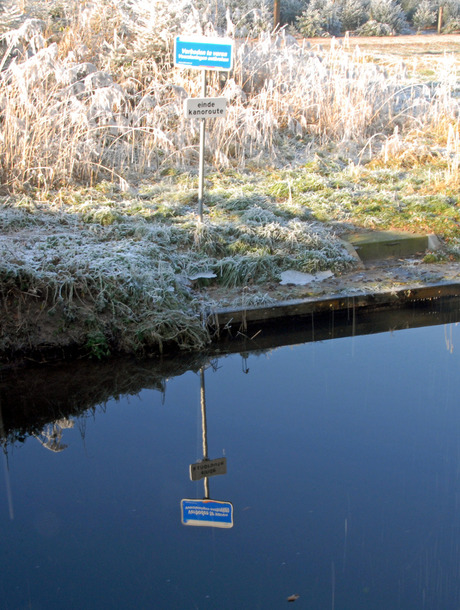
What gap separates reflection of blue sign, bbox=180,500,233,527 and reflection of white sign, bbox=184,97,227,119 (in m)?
4.58

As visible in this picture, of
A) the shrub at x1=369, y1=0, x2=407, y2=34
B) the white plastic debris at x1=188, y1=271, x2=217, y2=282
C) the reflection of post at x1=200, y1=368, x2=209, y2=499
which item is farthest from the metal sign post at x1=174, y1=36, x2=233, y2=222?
the shrub at x1=369, y1=0, x2=407, y2=34

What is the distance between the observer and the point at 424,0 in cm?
2850

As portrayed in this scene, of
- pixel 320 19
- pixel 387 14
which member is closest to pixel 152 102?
pixel 320 19

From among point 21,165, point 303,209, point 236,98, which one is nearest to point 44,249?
A: point 21,165

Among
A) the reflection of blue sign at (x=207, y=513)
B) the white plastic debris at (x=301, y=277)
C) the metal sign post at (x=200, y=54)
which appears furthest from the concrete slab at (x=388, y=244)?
the reflection of blue sign at (x=207, y=513)

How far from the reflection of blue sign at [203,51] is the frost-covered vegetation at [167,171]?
5.68ft

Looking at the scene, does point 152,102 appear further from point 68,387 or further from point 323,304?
point 68,387

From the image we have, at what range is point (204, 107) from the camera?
7.57m

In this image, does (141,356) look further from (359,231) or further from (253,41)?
(253,41)

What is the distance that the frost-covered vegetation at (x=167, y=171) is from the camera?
6492 millimetres

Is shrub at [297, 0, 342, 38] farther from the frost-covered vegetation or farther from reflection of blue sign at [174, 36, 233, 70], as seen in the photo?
reflection of blue sign at [174, 36, 233, 70]

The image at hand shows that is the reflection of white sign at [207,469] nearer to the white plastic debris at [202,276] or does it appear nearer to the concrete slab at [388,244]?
the white plastic debris at [202,276]

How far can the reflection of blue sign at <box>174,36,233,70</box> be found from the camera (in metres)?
7.29

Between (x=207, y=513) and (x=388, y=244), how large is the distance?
4.78 m
